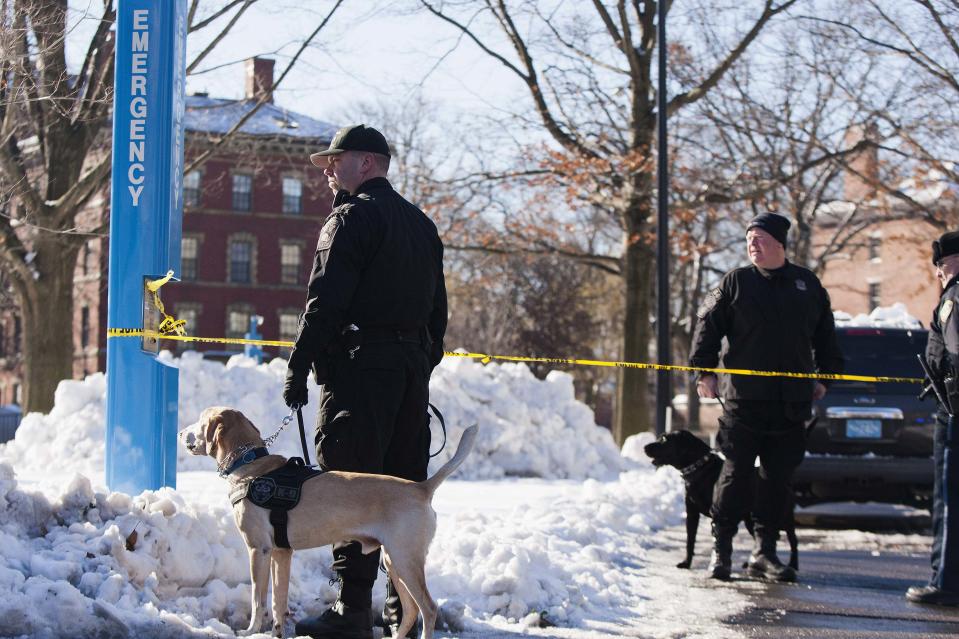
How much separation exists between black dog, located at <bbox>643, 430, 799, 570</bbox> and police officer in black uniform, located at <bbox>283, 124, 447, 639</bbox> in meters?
3.51

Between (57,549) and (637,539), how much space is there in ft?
19.9

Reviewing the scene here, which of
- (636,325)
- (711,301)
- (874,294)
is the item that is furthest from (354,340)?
(874,294)

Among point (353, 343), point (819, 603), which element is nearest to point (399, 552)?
point (353, 343)

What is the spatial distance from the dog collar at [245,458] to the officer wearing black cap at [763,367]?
380 cm

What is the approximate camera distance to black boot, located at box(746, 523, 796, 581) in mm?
8352

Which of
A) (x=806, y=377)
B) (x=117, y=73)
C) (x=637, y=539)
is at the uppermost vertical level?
(x=117, y=73)

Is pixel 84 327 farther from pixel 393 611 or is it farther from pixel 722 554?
pixel 393 611

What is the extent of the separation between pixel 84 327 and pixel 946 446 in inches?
1980

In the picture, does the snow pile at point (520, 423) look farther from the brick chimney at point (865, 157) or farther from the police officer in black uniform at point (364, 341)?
the police officer in black uniform at point (364, 341)

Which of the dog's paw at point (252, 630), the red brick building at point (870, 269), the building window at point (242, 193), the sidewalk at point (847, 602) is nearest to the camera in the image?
the dog's paw at point (252, 630)

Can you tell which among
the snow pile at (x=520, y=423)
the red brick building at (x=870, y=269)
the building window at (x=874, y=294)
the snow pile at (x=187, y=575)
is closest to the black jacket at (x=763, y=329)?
the snow pile at (x=187, y=575)

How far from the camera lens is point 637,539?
1041 centimetres

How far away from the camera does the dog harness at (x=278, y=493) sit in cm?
507

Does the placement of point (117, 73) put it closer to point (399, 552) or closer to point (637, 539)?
point (399, 552)
